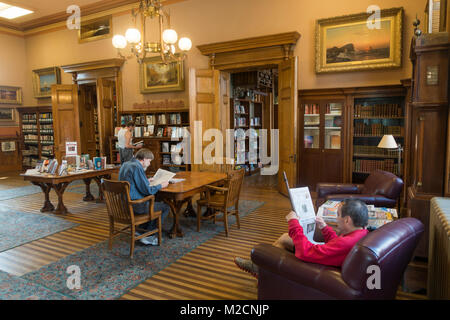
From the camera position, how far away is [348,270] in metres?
1.99

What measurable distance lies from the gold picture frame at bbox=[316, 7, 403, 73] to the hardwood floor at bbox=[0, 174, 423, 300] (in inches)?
123

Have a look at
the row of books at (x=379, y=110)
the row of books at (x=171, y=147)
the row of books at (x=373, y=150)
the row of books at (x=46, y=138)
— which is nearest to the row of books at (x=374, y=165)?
the row of books at (x=373, y=150)

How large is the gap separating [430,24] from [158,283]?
4.33m

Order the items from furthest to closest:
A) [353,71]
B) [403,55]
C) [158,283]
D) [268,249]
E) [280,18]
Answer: [280,18] < [353,71] < [403,55] < [158,283] < [268,249]

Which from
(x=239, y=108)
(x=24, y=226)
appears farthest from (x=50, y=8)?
(x=24, y=226)

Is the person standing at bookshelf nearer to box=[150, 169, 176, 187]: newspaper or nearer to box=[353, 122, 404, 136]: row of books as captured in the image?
box=[150, 169, 176, 187]: newspaper

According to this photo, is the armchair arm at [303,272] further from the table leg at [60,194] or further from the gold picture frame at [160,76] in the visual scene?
the gold picture frame at [160,76]

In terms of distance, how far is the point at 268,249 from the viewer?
2.45 metres

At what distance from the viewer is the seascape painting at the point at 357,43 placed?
6.29 m

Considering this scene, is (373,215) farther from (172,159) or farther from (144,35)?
(172,159)

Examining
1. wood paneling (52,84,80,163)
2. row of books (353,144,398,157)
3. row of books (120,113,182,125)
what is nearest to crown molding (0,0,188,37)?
wood paneling (52,84,80,163)

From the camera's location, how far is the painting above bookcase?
640 cm
